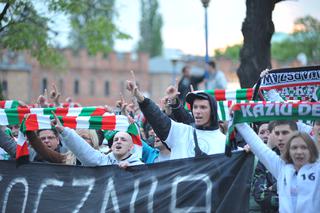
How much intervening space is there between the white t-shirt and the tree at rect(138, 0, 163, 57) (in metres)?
83.9

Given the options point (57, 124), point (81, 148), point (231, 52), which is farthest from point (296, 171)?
point (231, 52)

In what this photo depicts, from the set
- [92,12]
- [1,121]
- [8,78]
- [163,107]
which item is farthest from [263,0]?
[8,78]

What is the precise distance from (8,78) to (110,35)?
54.9 m

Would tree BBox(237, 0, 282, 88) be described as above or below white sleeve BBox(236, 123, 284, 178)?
above

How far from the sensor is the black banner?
6473 mm

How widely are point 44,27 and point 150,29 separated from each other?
76.8 m

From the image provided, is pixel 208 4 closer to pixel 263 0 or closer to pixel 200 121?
pixel 263 0

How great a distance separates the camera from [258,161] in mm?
6758

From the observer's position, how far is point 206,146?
271 inches

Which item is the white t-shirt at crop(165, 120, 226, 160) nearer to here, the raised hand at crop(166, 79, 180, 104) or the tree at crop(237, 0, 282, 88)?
the raised hand at crop(166, 79, 180, 104)

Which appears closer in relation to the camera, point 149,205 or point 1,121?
point 149,205

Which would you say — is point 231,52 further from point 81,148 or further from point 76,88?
point 81,148

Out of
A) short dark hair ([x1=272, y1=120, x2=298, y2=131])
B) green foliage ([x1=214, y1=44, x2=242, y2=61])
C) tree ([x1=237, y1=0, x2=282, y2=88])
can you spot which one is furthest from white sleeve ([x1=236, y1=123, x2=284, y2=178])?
green foliage ([x1=214, y1=44, x2=242, y2=61])

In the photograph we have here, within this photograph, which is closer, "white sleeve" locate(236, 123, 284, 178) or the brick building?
"white sleeve" locate(236, 123, 284, 178)
